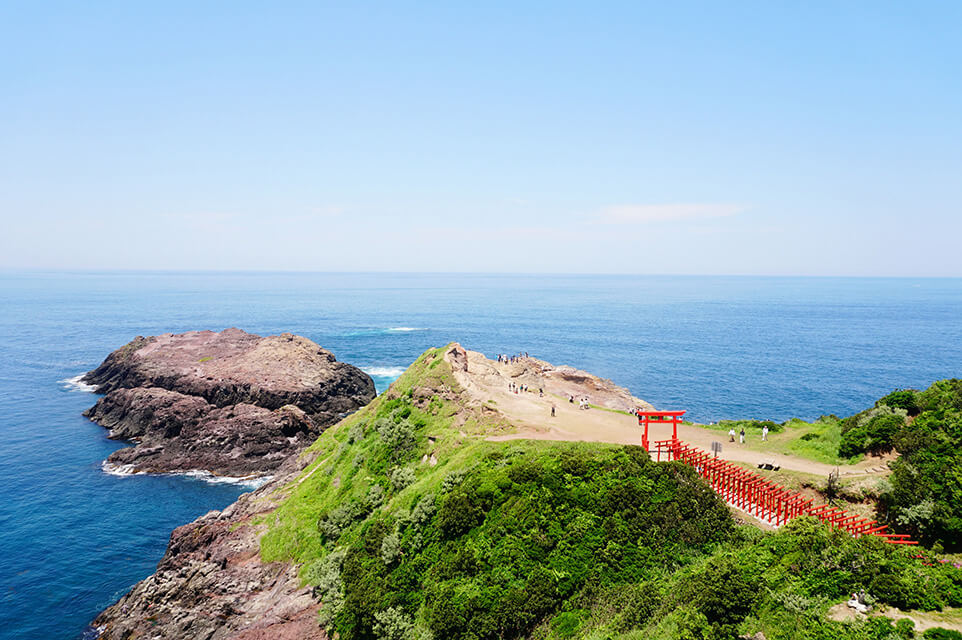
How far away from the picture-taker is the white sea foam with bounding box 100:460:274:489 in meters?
58.5

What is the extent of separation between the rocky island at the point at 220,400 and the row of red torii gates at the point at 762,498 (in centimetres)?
5009

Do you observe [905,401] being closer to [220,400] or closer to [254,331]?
[220,400]

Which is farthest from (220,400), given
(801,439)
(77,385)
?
(801,439)

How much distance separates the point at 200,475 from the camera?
197 ft

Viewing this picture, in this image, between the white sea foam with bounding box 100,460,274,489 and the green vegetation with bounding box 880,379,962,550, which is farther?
the white sea foam with bounding box 100,460,274,489

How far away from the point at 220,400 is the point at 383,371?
3621 centimetres

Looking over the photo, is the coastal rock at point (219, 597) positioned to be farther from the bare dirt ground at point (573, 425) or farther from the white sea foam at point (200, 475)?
the white sea foam at point (200, 475)

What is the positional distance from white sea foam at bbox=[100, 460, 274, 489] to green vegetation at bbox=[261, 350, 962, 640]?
2613 centimetres

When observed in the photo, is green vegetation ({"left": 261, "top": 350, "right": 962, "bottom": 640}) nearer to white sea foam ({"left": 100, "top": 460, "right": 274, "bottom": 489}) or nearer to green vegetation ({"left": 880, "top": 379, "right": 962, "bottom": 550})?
green vegetation ({"left": 880, "top": 379, "right": 962, "bottom": 550})

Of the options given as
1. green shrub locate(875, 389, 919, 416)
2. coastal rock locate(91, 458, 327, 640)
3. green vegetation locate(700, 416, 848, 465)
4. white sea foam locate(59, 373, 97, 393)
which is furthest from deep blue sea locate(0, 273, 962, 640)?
green shrub locate(875, 389, 919, 416)

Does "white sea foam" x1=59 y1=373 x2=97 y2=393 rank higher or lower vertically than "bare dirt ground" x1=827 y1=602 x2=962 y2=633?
lower

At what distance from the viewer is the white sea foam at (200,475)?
58.5 m

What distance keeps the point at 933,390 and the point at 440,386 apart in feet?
112

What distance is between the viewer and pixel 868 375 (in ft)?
330
